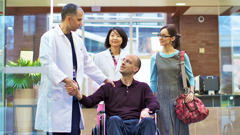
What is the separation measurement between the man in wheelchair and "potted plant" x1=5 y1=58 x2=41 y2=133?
0.67 meters

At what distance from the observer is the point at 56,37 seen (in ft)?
8.86

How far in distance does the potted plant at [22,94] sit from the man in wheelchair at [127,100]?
2.21ft

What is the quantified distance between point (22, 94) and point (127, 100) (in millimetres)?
1144

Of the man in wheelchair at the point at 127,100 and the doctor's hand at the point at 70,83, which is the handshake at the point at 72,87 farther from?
the man in wheelchair at the point at 127,100

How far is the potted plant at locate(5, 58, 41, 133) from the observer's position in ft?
6.68

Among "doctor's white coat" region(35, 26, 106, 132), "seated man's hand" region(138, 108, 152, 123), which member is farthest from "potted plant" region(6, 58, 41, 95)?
"seated man's hand" region(138, 108, 152, 123)

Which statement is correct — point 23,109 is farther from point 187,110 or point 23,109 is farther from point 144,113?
point 187,110

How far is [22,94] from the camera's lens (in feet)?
6.75

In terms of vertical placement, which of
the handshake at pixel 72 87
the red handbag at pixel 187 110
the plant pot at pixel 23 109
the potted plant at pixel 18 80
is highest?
the potted plant at pixel 18 80

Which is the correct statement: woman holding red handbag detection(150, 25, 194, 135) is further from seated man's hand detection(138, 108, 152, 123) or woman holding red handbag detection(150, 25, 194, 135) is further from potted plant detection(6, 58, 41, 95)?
potted plant detection(6, 58, 41, 95)

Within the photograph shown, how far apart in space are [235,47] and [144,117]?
5.15ft

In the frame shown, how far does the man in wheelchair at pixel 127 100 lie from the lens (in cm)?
283

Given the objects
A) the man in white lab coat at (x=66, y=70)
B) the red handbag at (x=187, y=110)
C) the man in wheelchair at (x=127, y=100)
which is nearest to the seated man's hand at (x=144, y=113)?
the man in wheelchair at (x=127, y=100)

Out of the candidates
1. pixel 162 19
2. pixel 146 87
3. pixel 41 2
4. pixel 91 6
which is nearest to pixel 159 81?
pixel 146 87
